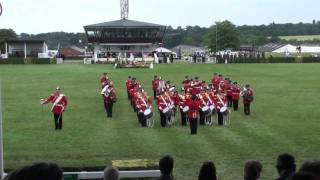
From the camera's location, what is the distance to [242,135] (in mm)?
20953

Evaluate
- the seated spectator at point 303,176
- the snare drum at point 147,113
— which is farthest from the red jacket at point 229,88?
the seated spectator at point 303,176

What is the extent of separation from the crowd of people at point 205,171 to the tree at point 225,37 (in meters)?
121

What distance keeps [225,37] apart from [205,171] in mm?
124165

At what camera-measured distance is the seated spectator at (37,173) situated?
4327mm

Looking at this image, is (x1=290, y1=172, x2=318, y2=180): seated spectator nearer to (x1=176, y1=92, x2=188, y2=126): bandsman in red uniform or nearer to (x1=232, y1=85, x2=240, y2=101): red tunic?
(x1=176, y1=92, x2=188, y2=126): bandsman in red uniform

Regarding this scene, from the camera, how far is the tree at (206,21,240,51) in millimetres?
128750

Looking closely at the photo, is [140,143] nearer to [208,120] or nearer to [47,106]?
[208,120]

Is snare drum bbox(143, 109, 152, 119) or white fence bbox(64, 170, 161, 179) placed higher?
snare drum bbox(143, 109, 152, 119)

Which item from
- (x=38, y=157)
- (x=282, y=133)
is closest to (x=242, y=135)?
(x=282, y=133)

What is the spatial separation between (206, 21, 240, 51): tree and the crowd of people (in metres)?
121

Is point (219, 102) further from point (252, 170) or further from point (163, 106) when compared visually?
point (252, 170)

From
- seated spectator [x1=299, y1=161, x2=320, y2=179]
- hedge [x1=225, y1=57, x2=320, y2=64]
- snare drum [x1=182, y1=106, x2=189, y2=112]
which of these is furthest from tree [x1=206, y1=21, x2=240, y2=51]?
seated spectator [x1=299, y1=161, x2=320, y2=179]

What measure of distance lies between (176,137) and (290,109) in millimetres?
10198

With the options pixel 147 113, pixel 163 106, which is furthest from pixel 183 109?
pixel 147 113
